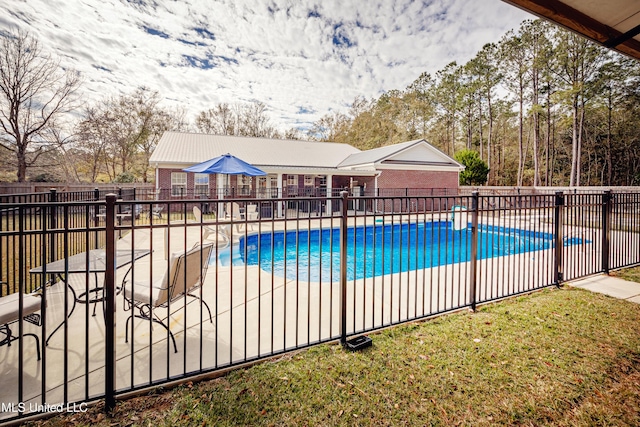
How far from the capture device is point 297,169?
17.2m

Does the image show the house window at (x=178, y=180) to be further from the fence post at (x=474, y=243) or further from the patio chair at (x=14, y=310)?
the fence post at (x=474, y=243)

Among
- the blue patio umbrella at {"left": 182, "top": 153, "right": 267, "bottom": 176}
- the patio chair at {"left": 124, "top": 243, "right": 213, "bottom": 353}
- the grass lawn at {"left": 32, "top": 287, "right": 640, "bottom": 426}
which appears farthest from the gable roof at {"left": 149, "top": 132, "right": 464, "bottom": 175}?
the grass lawn at {"left": 32, "top": 287, "right": 640, "bottom": 426}

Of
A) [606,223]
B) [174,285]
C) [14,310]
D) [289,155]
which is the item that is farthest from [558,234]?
[289,155]

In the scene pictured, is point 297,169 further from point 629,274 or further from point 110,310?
point 110,310

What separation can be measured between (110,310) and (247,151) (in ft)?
63.8

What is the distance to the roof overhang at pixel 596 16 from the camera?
2.97 metres

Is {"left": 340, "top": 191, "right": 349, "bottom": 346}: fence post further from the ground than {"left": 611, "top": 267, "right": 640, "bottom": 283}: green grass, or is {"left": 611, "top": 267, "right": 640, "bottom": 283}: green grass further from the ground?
{"left": 340, "top": 191, "right": 349, "bottom": 346}: fence post

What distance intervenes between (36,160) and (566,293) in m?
28.1

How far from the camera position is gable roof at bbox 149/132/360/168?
1761 cm

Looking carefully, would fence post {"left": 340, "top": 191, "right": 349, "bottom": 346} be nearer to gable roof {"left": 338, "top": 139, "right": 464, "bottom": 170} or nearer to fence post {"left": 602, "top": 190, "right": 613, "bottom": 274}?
fence post {"left": 602, "top": 190, "right": 613, "bottom": 274}

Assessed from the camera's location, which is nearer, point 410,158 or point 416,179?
point 410,158

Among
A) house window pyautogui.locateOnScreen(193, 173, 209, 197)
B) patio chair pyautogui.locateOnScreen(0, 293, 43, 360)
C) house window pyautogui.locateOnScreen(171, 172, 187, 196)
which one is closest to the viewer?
patio chair pyautogui.locateOnScreen(0, 293, 43, 360)

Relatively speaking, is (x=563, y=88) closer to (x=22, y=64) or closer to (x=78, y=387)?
(x=78, y=387)

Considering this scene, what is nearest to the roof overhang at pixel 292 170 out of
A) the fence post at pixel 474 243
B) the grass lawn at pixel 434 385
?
the fence post at pixel 474 243
